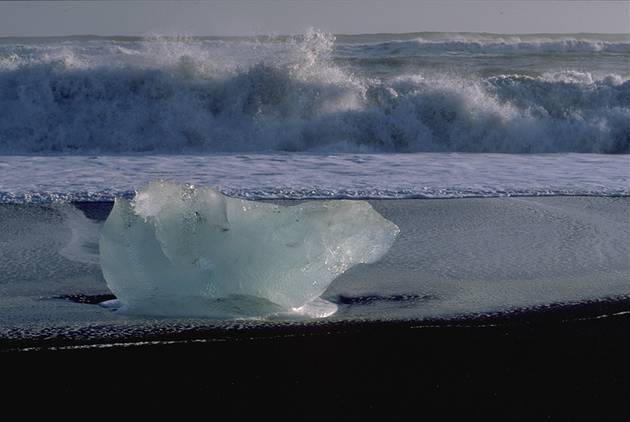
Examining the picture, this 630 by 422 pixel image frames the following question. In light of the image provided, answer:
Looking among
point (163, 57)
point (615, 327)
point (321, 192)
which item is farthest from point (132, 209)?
point (163, 57)

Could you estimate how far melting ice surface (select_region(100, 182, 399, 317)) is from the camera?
3490 mm

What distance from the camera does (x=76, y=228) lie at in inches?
221

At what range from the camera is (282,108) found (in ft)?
41.0

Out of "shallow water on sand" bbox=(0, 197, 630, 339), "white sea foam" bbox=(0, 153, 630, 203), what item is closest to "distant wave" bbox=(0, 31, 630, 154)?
"white sea foam" bbox=(0, 153, 630, 203)

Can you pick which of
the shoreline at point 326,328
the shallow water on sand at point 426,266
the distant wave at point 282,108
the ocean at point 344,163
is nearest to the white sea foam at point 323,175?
the ocean at point 344,163

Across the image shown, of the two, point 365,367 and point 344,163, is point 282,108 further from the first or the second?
point 365,367

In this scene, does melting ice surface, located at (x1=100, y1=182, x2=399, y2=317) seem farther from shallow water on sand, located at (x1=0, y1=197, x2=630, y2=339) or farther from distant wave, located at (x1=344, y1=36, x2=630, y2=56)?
distant wave, located at (x1=344, y1=36, x2=630, y2=56)

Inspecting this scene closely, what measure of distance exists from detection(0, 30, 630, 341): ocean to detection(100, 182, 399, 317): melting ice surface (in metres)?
0.11

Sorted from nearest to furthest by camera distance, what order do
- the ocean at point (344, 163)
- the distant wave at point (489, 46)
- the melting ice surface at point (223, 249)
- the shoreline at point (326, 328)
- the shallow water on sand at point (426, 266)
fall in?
the shoreline at point (326, 328) < the melting ice surface at point (223, 249) < the shallow water on sand at point (426, 266) < the ocean at point (344, 163) < the distant wave at point (489, 46)

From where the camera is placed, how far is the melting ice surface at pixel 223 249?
137 inches

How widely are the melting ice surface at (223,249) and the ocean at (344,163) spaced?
0.11 meters

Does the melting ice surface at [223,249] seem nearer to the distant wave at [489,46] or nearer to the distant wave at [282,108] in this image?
the distant wave at [282,108]

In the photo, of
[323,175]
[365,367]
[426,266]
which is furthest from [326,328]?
[323,175]

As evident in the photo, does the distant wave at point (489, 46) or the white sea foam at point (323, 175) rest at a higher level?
the distant wave at point (489, 46)
